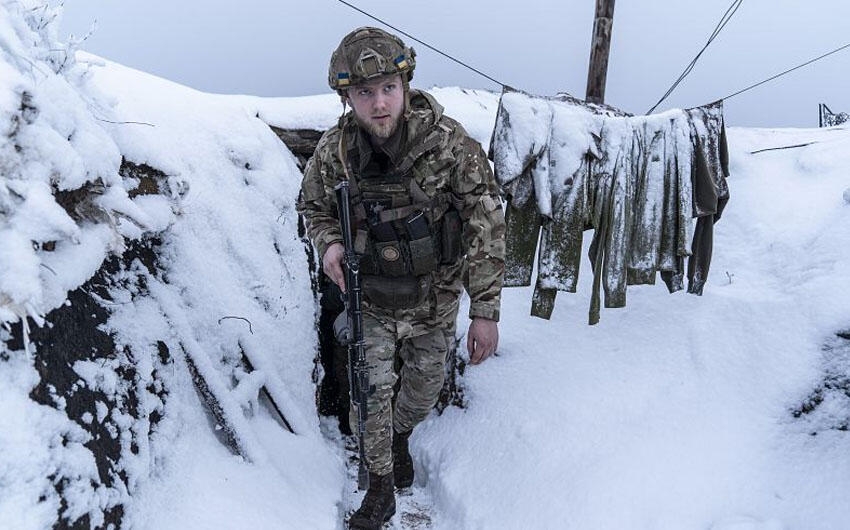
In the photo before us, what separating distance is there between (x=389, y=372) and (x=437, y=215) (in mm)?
853

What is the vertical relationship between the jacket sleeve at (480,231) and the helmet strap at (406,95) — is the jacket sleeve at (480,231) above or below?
below

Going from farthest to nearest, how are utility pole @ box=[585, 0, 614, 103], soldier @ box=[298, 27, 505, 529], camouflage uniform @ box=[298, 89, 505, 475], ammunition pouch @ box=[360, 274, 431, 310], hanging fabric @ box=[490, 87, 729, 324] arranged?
utility pole @ box=[585, 0, 614, 103] → hanging fabric @ box=[490, 87, 729, 324] → ammunition pouch @ box=[360, 274, 431, 310] → camouflage uniform @ box=[298, 89, 505, 475] → soldier @ box=[298, 27, 505, 529]

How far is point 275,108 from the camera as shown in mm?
4629

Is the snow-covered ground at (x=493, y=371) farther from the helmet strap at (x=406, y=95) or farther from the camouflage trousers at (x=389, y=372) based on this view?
the helmet strap at (x=406, y=95)

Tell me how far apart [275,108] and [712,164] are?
3.36 meters

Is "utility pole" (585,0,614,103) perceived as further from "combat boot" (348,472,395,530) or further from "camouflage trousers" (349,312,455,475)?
"combat boot" (348,472,395,530)

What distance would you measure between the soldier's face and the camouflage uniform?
0.23ft

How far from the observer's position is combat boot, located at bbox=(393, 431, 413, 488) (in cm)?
337

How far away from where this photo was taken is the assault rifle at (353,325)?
2576mm

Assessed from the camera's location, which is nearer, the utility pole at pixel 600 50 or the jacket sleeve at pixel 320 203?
the jacket sleeve at pixel 320 203

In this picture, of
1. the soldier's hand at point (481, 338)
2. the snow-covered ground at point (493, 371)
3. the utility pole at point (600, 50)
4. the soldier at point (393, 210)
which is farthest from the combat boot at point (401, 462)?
the utility pole at point (600, 50)

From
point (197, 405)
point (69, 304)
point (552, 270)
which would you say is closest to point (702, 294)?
point (552, 270)

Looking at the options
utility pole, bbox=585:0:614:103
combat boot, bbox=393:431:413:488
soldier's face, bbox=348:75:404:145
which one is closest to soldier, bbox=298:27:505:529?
soldier's face, bbox=348:75:404:145

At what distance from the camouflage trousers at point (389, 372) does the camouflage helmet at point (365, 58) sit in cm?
119
